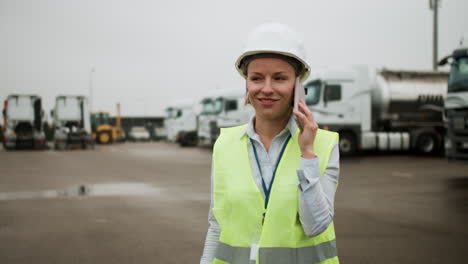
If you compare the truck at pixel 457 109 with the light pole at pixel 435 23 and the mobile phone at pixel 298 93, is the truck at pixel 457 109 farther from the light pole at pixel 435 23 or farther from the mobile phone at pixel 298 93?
the light pole at pixel 435 23

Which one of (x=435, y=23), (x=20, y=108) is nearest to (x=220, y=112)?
(x=20, y=108)

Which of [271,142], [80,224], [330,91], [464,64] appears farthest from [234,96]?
[271,142]

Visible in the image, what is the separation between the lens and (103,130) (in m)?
40.6

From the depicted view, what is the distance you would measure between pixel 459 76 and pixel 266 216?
41.9 ft

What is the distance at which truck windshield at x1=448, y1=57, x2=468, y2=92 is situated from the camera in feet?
41.4

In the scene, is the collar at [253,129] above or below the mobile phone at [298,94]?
below

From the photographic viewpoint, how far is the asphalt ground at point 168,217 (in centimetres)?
534

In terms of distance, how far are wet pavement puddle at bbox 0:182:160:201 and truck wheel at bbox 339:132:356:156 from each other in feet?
32.2

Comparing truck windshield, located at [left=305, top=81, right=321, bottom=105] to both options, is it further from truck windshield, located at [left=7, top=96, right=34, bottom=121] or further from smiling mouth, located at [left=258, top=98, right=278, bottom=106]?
truck windshield, located at [left=7, top=96, right=34, bottom=121]

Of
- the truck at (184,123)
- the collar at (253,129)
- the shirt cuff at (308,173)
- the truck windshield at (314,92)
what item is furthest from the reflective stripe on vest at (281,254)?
the truck at (184,123)

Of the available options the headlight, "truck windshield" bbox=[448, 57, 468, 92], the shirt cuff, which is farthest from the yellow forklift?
the shirt cuff

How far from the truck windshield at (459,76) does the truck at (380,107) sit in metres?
5.41

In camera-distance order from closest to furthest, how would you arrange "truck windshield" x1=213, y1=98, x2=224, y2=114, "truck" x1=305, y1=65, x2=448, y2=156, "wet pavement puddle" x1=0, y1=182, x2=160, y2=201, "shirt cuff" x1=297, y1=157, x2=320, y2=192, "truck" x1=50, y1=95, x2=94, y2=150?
"shirt cuff" x1=297, y1=157, x2=320, y2=192 → "wet pavement puddle" x1=0, y1=182, x2=160, y2=201 → "truck" x1=305, y1=65, x2=448, y2=156 → "truck windshield" x1=213, y1=98, x2=224, y2=114 → "truck" x1=50, y1=95, x2=94, y2=150

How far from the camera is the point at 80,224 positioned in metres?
6.93
